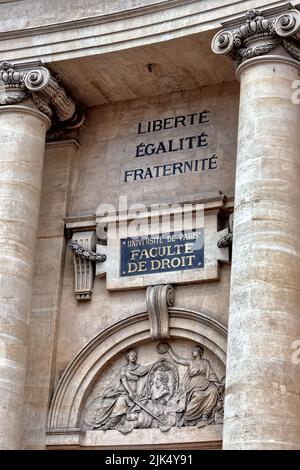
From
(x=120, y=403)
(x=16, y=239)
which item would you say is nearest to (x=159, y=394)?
(x=120, y=403)

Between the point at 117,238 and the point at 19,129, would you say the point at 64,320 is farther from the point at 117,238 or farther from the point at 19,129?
the point at 19,129

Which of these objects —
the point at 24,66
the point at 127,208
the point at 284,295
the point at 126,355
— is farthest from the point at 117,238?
the point at 284,295

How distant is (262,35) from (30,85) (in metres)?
4.42

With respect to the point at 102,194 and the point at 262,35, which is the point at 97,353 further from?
the point at 262,35

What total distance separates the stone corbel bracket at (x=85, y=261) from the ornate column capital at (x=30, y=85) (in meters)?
2.38

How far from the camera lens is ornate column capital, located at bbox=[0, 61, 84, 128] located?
20.7 metres

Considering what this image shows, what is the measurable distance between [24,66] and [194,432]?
23.7 feet

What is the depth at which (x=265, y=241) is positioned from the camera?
17266 millimetres

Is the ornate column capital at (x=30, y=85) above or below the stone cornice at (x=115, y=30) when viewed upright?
below

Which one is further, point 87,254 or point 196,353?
point 87,254

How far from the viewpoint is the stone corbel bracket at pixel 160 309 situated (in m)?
20.0

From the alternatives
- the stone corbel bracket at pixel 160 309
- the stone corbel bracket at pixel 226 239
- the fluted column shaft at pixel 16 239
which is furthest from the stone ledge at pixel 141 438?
the stone corbel bracket at pixel 226 239

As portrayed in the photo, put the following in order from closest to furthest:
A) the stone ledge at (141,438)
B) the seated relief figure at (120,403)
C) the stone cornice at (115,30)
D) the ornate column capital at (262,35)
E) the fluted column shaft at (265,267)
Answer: the fluted column shaft at (265,267) → the ornate column capital at (262,35) → the stone ledge at (141,438) → the stone cornice at (115,30) → the seated relief figure at (120,403)

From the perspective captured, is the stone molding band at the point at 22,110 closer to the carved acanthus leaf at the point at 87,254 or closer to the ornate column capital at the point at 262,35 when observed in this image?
the carved acanthus leaf at the point at 87,254
